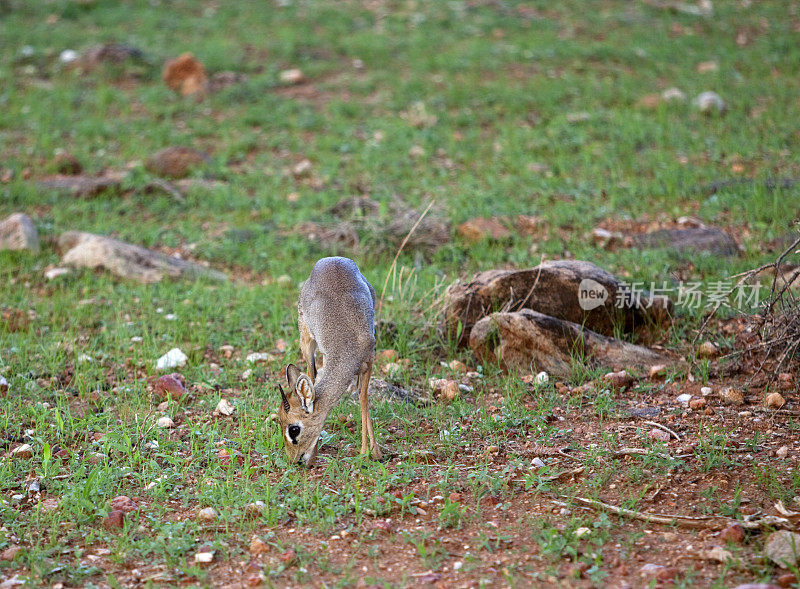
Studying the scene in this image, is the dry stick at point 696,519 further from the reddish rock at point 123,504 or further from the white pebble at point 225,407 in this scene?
the white pebble at point 225,407

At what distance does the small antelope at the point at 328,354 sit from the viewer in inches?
196

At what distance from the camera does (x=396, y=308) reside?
22.7 ft

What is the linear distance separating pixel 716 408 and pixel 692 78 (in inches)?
321

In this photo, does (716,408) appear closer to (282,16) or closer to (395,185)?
(395,185)

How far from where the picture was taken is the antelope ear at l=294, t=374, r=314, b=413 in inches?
192

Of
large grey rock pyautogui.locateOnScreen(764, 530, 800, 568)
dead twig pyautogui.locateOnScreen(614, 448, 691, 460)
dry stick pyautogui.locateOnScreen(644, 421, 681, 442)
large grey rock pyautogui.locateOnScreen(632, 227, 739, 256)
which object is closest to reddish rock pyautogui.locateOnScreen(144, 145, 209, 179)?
large grey rock pyautogui.locateOnScreen(632, 227, 739, 256)

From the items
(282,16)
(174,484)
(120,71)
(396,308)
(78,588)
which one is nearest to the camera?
(78,588)

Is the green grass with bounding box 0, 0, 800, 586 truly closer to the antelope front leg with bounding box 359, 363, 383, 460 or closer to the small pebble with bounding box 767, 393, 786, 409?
the antelope front leg with bounding box 359, 363, 383, 460

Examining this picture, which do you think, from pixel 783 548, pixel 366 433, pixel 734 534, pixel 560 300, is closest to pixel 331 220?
pixel 560 300

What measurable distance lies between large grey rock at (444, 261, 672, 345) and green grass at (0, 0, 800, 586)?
0.21 meters

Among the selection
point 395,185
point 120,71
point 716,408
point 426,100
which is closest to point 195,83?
point 120,71

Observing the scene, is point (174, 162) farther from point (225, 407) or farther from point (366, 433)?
point (366, 433)

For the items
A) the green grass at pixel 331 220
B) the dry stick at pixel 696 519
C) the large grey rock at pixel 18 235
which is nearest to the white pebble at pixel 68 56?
the green grass at pixel 331 220

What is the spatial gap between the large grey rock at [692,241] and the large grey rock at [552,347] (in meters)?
2.00
